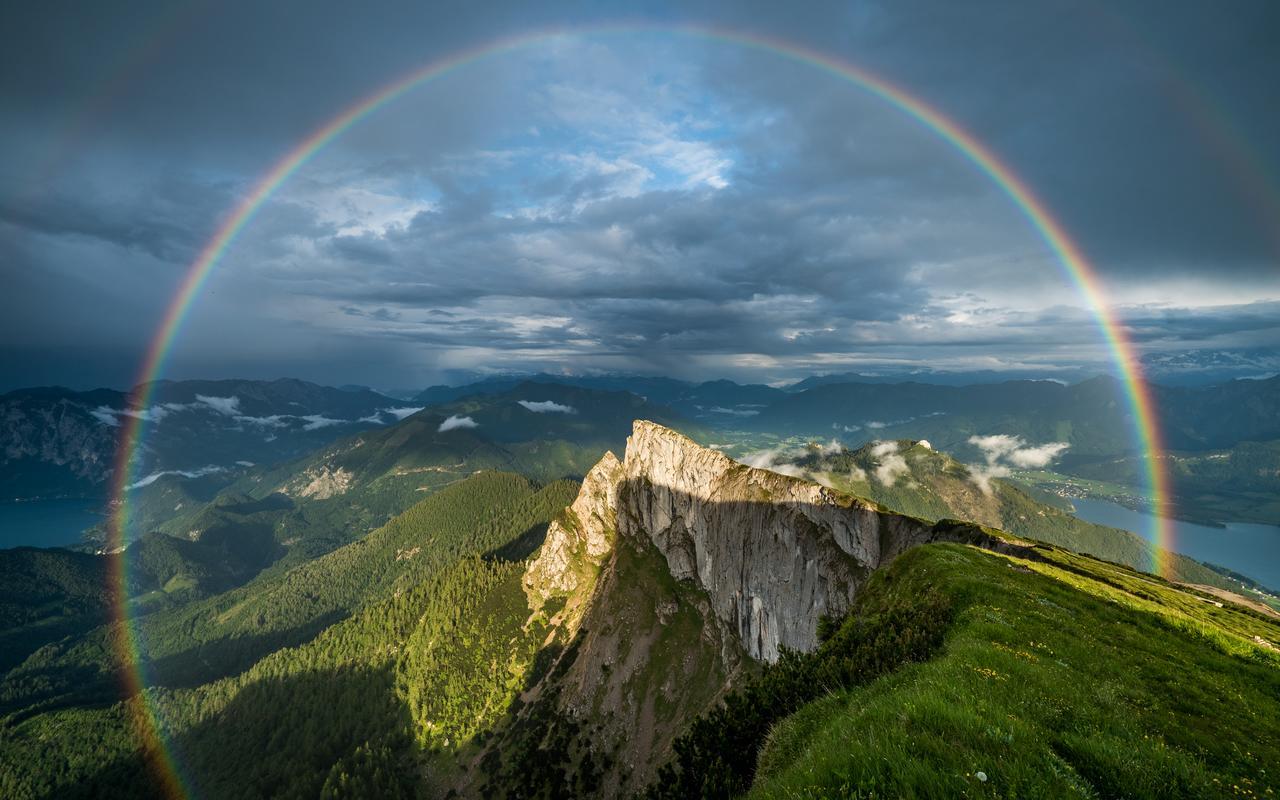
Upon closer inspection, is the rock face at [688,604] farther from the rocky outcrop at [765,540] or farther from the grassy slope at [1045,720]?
the grassy slope at [1045,720]

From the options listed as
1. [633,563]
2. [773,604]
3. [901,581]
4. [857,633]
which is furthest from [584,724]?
[857,633]

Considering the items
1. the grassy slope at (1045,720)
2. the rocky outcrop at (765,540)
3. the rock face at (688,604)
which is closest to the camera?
the grassy slope at (1045,720)

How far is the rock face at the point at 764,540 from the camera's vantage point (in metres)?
104

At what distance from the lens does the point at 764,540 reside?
130 metres

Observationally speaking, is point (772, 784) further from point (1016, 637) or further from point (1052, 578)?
point (1052, 578)

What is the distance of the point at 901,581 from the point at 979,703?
40310 mm

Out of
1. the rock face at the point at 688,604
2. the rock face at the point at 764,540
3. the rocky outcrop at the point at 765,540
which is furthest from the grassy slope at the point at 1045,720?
the rock face at the point at 764,540

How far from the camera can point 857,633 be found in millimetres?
20375

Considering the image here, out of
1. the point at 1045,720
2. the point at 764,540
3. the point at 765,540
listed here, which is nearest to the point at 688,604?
the point at 764,540

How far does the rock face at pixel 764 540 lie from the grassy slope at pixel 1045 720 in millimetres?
73653

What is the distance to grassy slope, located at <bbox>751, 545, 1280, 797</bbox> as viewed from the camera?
7586 mm

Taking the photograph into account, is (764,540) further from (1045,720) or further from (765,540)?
(1045,720)

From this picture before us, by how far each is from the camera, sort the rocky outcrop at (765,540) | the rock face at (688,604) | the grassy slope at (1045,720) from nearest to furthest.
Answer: the grassy slope at (1045,720) → the rocky outcrop at (765,540) → the rock face at (688,604)

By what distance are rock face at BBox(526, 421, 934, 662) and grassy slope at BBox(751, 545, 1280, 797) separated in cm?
7365
